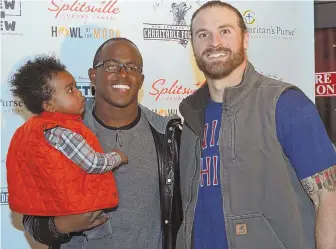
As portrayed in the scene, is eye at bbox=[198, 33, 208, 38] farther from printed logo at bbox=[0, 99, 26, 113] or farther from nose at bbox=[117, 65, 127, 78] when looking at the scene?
printed logo at bbox=[0, 99, 26, 113]

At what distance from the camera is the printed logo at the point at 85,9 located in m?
3.16

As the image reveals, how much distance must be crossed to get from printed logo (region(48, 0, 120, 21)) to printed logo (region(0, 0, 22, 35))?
0.20m

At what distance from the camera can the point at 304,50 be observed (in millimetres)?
3848

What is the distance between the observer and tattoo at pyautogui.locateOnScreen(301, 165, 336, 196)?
1750mm

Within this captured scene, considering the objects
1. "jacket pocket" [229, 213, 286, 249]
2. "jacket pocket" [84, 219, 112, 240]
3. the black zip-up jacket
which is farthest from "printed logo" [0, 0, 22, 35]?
"jacket pocket" [229, 213, 286, 249]

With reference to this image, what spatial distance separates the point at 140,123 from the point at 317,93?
7.53ft

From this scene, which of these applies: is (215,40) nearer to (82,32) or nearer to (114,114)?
(114,114)

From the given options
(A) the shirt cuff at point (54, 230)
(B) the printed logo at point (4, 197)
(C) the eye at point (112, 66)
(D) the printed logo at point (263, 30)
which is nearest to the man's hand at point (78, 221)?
(A) the shirt cuff at point (54, 230)

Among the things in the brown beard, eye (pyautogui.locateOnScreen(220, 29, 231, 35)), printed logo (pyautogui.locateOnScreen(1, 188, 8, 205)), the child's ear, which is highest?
eye (pyautogui.locateOnScreen(220, 29, 231, 35))

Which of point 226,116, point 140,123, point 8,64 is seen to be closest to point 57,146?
point 140,123

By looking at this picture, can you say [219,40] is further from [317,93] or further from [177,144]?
[317,93]

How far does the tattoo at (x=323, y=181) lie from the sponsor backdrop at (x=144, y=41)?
1.79 m

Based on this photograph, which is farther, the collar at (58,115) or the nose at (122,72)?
the nose at (122,72)

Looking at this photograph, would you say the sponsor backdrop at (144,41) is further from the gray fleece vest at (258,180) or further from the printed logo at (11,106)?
the gray fleece vest at (258,180)
